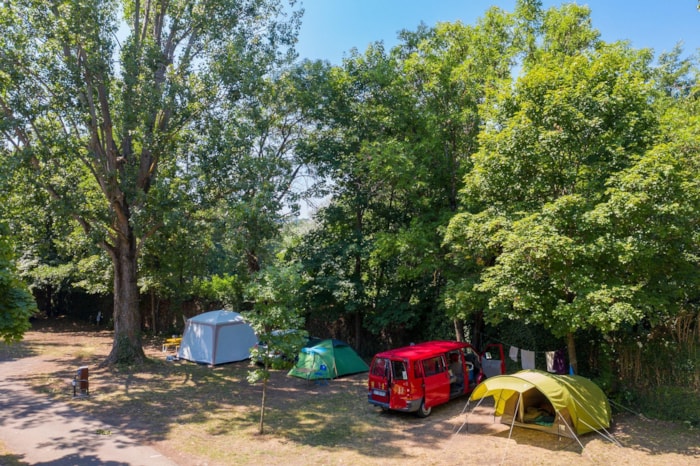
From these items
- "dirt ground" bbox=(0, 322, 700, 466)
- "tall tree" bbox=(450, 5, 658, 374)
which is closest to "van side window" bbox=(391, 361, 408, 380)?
"dirt ground" bbox=(0, 322, 700, 466)

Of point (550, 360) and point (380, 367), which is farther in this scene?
point (550, 360)

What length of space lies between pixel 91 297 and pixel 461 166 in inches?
1105

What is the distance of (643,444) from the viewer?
34.0ft

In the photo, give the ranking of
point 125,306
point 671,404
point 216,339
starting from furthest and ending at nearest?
point 216,339 → point 125,306 → point 671,404

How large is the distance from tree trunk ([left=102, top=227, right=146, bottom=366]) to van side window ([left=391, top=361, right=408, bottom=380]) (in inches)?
434

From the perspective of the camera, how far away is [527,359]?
1457 cm

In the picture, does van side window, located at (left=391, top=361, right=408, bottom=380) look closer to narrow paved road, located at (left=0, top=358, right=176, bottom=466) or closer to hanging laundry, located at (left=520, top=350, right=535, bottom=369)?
hanging laundry, located at (left=520, top=350, right=535, bottom=369)

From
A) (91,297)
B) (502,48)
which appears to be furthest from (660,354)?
(91,297)

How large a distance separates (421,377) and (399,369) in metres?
0.59

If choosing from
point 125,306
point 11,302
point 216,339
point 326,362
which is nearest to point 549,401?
point 326,362

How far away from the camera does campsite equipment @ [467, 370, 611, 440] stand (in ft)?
33.8

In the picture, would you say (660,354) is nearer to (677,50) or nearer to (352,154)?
(352,154)

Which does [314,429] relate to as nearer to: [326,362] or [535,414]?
[535,414]

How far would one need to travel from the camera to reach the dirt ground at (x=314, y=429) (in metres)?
9.78
